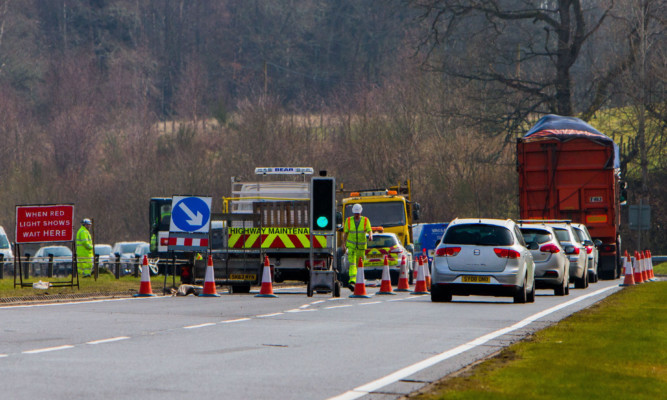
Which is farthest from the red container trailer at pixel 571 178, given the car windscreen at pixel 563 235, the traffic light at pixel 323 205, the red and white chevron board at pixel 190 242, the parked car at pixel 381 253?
the traffic light at pixel 323 205

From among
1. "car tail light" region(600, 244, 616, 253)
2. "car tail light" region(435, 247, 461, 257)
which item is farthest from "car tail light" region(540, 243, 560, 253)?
"car tail light" region(600, 244, 616, 253)

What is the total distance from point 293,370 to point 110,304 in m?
10.8

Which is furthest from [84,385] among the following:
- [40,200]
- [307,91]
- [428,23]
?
[307,91]

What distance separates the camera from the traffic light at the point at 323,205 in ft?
73.7

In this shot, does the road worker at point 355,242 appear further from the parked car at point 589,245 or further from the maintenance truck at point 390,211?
the maintenance truck at point 390,211

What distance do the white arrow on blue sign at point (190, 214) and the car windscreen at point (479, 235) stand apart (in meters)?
5.85

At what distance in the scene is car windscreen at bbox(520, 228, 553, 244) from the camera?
2621cm

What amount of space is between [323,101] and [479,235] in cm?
5892

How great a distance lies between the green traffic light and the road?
5.70 feet

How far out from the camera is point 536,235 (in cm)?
2656

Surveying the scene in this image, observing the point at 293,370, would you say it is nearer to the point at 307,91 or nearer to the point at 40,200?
the point at 40,200

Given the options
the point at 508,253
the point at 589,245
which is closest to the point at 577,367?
the point at 508,253

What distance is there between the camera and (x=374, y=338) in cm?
1382

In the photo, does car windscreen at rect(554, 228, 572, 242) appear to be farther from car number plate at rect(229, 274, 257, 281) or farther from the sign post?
the sign post
